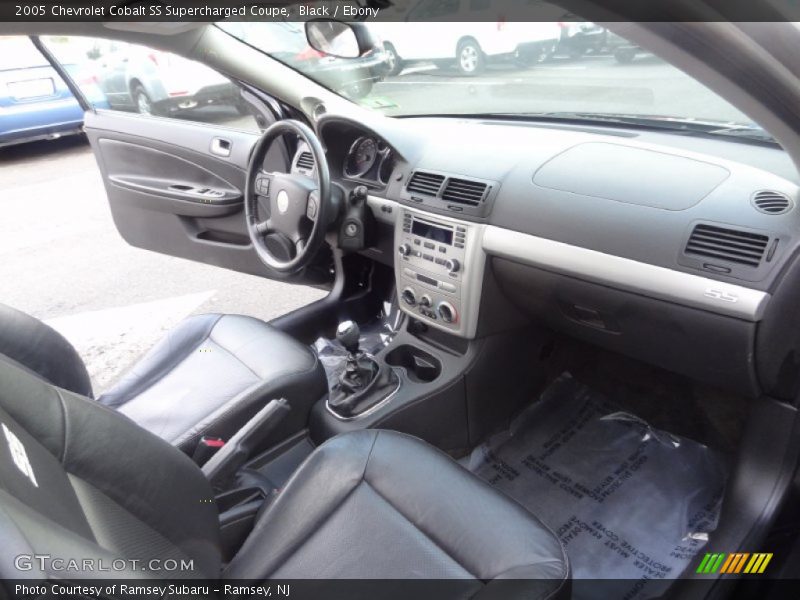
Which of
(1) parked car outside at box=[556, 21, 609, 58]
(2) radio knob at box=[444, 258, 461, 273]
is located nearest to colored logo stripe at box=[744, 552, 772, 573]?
(2) radio knob at box=[444, 258, 461, 273]

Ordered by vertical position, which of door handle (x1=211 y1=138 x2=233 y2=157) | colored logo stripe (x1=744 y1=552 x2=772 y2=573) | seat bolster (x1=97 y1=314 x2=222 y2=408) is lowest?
colored logo stripe (x1=744 y1=552 x2=772 y2=573)

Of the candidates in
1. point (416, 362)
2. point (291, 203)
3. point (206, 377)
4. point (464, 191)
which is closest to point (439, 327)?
point (416, 362)

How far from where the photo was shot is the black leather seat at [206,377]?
166 cm

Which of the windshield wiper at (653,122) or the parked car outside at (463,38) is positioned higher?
the parked car outside at (463,38)

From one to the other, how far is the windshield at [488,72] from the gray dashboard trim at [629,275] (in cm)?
47

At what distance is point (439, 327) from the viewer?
210cm

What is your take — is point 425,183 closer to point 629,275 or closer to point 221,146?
point 629,275

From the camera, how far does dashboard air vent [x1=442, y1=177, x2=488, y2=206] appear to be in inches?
73.0

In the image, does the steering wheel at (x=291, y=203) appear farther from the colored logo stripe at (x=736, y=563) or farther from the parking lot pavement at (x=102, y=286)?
the colored logo stripe at (x=736, y=563)

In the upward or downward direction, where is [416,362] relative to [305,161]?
downward

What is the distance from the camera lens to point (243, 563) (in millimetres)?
1290

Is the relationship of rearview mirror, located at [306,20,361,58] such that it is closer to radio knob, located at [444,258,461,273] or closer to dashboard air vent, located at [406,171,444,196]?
dashboard air vent, located at [406,171,444,196]

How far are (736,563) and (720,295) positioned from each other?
674mm

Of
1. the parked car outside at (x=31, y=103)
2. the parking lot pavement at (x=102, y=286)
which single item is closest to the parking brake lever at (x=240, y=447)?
the parking lot pavement at (x=102, y=286)
